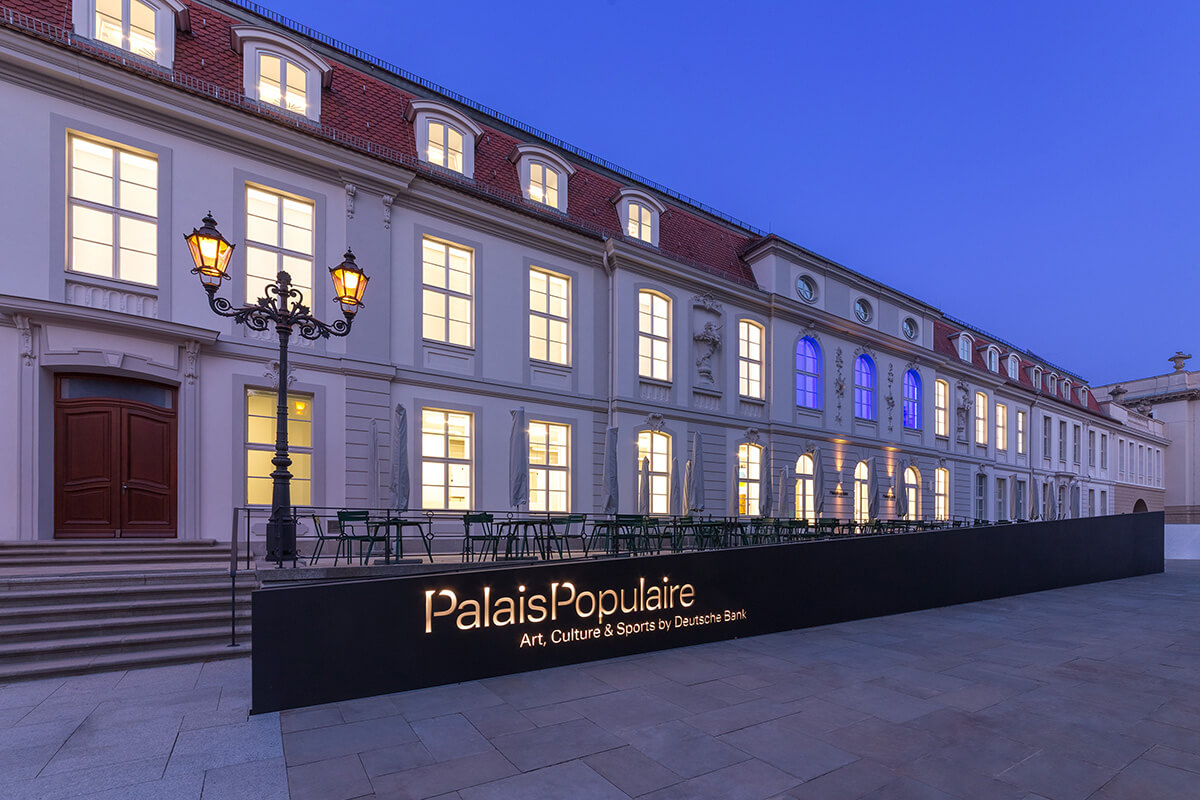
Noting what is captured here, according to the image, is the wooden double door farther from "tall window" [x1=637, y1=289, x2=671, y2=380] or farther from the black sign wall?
"tall window" [x1=637, y1=289, x2=671, y2=380]

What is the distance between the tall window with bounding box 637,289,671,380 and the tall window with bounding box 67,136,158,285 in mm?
12457

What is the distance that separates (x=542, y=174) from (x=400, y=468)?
9.89 metres

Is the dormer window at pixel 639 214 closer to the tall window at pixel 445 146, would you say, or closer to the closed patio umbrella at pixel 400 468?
the tall window at pixel 445 146

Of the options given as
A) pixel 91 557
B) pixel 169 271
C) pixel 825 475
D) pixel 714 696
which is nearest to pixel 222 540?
pixel 91 557

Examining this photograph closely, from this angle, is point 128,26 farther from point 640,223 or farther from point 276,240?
point 640,223

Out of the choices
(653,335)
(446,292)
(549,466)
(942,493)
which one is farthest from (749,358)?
(942,493)

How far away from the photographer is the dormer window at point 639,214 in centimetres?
1938

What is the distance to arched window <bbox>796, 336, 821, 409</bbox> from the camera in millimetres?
23469

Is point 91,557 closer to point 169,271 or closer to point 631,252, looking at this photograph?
point 169,271

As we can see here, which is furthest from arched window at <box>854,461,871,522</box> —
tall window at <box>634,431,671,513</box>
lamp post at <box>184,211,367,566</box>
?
lamp post at <box>184,211,367,566</box>

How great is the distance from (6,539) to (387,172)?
10.1 m

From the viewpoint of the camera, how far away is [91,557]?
10023 millimetres

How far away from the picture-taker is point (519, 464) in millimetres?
14062

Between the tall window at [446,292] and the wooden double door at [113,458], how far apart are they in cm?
579
